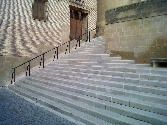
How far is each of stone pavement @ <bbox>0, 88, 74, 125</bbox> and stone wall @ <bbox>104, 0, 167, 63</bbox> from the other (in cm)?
442

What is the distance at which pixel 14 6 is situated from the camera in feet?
41.4

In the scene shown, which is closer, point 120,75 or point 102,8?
point 120,75

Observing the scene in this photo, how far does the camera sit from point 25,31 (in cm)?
1250

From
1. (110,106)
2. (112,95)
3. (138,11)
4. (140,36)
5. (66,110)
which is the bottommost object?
(66,110)

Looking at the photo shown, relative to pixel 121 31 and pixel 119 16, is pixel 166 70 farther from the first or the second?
pixel 119 16

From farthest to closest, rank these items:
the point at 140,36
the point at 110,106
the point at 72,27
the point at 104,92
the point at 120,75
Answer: the point at 72,27 < the point at 140,36 < the point at 120,75 < the point at 104,92 < the point at 110,106

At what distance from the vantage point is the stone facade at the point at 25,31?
11.1 meters

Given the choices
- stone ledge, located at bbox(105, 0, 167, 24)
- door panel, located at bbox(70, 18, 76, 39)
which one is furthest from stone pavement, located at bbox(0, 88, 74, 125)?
door panel, located at bbox(70, 18, 76, 39)

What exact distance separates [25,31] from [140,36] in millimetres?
8685

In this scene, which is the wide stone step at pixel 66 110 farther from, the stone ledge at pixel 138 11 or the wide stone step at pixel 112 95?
the stone ledge at pixel 138 11

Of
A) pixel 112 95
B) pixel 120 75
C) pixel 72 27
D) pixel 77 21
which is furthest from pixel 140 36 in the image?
pixel 77 21

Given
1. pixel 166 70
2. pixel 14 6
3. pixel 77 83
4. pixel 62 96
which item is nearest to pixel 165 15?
pixel 166 70

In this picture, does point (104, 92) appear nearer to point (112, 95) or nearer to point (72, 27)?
point (112, 95)

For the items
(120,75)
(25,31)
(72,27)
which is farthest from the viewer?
(72,27)
